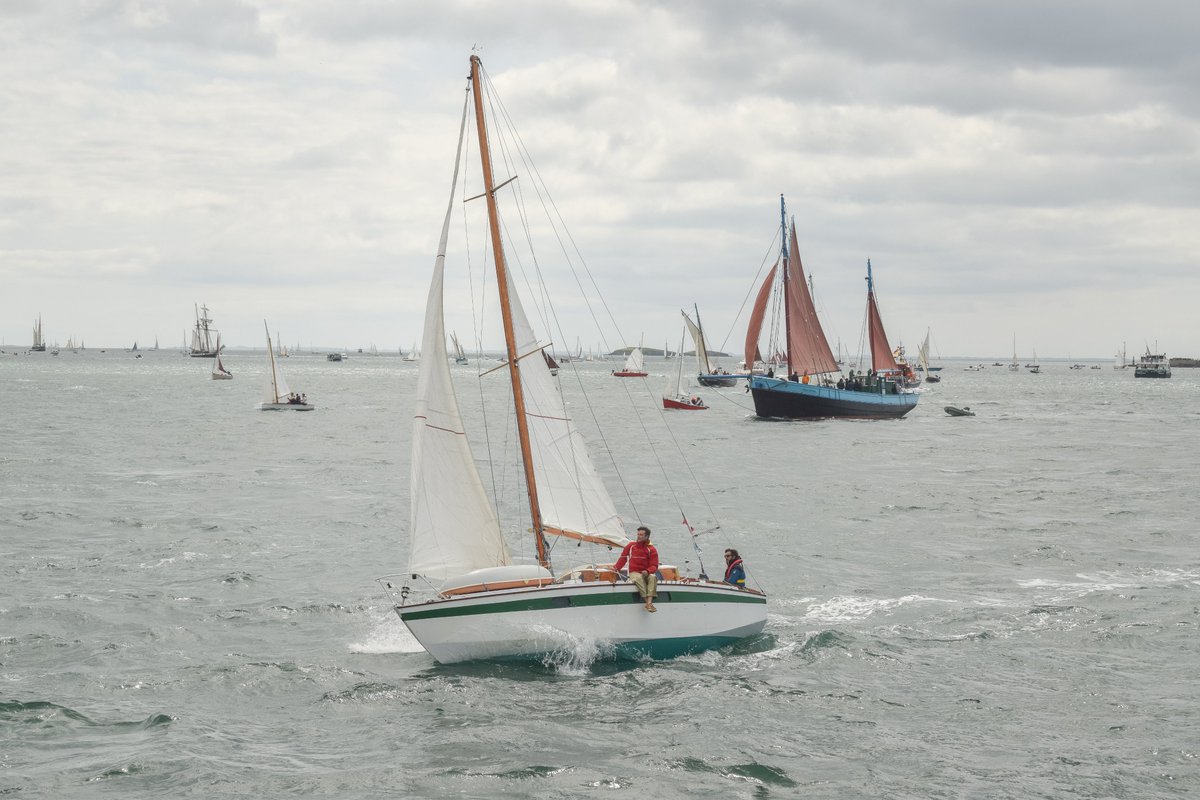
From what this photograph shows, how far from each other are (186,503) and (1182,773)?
36695mm

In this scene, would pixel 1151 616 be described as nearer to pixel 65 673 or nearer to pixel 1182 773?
pixel 1182 773

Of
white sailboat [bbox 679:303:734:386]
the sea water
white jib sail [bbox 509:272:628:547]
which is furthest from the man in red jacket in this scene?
white sailboat [bbox 679:303:734:386]

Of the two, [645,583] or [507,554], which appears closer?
[645,583]

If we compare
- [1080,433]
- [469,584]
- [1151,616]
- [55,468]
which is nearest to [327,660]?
[469,584]

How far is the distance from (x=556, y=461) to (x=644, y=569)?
125 inches

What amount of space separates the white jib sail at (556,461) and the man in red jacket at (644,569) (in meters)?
2.13

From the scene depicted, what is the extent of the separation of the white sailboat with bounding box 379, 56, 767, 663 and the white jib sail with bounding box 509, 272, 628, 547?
0.07ft

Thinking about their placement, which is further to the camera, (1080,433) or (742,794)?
(1080,433)

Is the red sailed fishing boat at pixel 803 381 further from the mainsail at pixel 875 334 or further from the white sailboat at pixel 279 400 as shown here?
the white sailboat at pixel 279 400

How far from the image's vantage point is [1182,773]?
16.7m

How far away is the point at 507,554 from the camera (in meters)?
22.5

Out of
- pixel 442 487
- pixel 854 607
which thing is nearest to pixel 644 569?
pixel 442 487

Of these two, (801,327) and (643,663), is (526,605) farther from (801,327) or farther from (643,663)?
(801,327)

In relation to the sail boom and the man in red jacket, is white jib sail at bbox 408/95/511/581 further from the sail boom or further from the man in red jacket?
the man in red jacket
